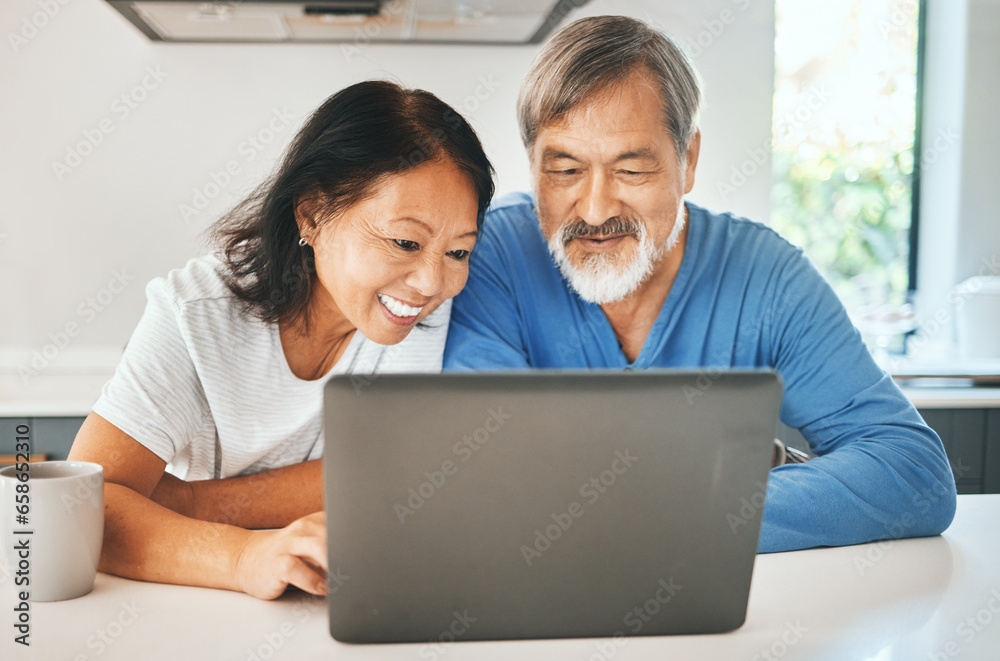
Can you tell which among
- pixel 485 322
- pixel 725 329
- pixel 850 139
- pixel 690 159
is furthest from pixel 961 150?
pixel 485 322

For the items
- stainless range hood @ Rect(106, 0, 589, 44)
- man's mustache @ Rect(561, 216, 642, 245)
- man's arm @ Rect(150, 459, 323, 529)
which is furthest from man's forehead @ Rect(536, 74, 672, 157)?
stainless range hood @ Rect(106, 0, 589, 44)

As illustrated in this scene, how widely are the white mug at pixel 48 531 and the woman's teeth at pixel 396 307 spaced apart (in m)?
0.46

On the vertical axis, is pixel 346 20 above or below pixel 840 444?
above

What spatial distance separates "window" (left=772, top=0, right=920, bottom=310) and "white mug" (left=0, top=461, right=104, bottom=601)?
2967 millimetres

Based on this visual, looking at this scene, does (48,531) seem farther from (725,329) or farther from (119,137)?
(119,137)

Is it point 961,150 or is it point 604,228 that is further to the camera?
point 961,150

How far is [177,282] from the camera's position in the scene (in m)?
1.12

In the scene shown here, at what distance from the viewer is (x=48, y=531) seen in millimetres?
745

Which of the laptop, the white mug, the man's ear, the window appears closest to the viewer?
the laptop

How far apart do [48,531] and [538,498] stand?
479 mm

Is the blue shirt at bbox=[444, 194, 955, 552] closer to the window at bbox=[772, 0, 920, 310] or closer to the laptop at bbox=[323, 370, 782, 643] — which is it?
the laptop at bbox=[323, 370, 782, 643]

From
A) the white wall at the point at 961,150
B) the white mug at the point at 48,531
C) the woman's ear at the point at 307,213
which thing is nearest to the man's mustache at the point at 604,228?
the woman's ear at the point at 307,213

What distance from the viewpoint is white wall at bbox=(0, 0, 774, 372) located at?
2613 millimetres

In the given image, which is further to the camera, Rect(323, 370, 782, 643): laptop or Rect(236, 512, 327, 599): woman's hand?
Rect(236, 512, 327, 599): woman's hand
